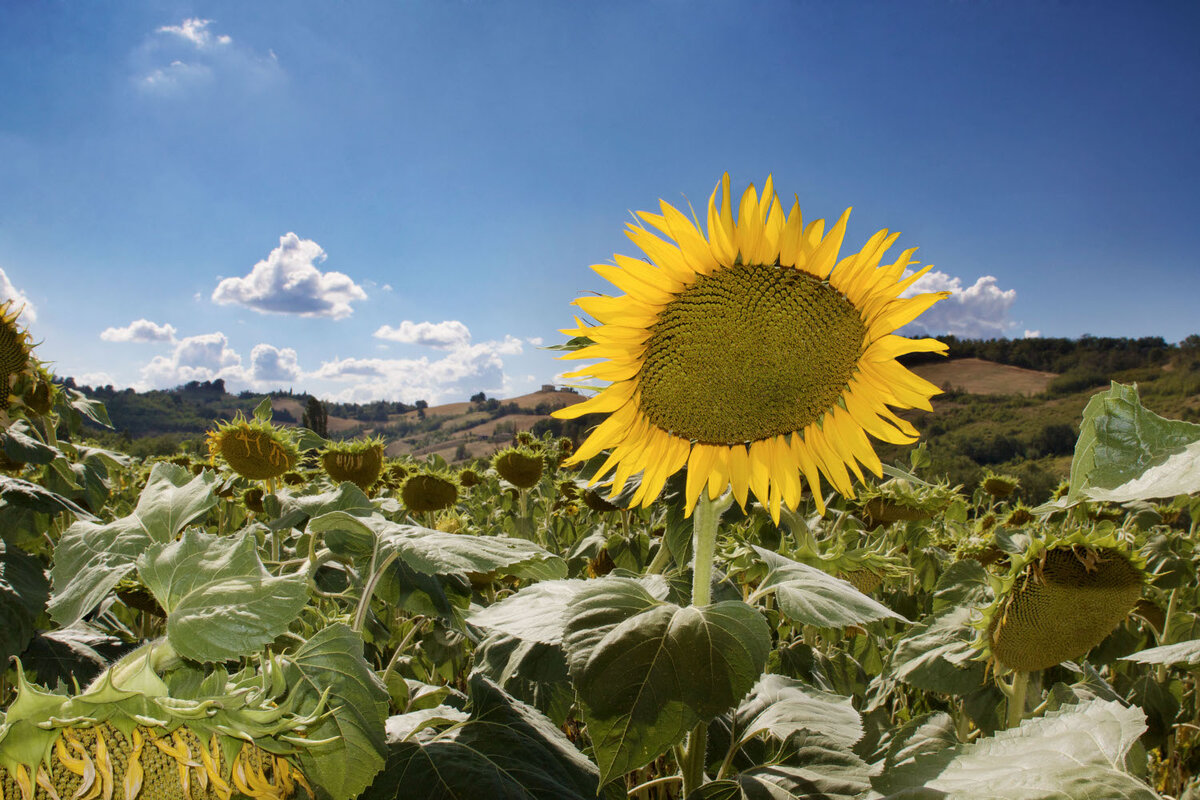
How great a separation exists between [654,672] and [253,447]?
2.67 metres

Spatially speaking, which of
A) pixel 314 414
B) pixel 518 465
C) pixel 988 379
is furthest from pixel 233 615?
pixel 988 379

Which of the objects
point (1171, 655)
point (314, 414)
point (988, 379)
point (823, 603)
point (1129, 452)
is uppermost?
point (988, 379)

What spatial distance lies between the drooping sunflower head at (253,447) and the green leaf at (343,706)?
2.54 meters

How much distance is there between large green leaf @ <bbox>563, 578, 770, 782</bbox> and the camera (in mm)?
1075

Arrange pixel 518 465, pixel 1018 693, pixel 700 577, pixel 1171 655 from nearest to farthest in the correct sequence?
pixel 700 577
pixel 1171 655
pixel 1018 693
pixel 518 465

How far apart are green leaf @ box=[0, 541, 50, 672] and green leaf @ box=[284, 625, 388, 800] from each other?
2.06m

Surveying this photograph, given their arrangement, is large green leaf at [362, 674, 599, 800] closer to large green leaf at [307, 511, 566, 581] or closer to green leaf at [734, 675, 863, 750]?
large green leaf at [307, 511, 566, 581]

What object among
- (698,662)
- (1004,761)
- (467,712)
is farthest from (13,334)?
(1004,761)

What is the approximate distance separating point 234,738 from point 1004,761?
0.79m

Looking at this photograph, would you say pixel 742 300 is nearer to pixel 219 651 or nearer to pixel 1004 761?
pixel 1004 761

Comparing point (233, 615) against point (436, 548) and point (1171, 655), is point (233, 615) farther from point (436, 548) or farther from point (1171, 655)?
point (1171, 655)

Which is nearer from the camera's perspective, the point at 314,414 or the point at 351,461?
the point at 351,461

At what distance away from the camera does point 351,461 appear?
367 cm

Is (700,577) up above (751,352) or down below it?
below
